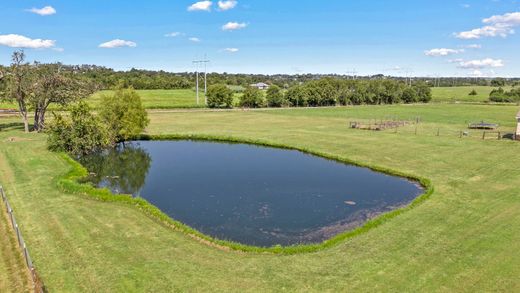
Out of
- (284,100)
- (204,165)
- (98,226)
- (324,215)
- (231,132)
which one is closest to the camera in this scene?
(98,226)

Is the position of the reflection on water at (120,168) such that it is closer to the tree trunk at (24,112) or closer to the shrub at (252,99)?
the tree trunk at (24,112)

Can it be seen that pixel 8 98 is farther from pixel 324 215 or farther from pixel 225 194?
pixel 324 215

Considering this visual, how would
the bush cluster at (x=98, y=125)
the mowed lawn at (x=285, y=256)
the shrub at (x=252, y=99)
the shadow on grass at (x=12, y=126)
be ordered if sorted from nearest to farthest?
the mowed lawn at (x=285, y=256)
the bush cluster at (x=98, y=125)
the shadow on grass at (x=12, y=126)
the shrub at (x=252, y=99)

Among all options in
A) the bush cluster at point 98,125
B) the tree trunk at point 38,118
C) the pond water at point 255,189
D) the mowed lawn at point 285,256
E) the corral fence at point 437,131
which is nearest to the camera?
the mowed lawn at point 285,256

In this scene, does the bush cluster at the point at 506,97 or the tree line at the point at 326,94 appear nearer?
the tree line at the point at 326,94

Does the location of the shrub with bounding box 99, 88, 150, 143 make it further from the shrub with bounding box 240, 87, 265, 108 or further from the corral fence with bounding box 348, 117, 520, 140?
the shrub with bounding box 240, 87, 265, 108

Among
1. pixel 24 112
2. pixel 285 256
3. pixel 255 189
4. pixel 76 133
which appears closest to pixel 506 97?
pixel 255 189

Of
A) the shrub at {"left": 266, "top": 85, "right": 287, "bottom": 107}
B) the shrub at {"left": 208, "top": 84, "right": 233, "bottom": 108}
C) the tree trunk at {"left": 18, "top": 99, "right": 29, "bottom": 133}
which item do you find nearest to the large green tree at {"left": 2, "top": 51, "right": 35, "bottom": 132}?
the tree trunk at {"left": 18, "top": 99, "right": 29, "bottom": 133}

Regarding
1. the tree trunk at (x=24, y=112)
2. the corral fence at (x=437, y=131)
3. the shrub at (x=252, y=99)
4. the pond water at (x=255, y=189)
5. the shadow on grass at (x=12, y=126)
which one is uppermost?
the shrub at (x=252, y=99)

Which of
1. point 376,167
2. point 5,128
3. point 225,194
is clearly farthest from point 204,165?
point 5,128

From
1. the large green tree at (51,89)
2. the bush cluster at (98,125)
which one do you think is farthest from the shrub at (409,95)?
the large green tree at (51,89)
